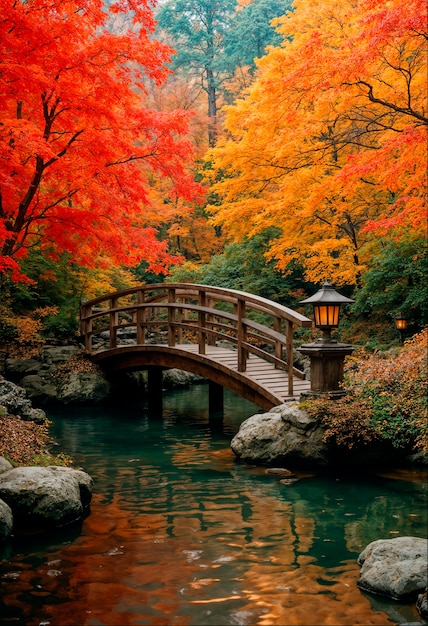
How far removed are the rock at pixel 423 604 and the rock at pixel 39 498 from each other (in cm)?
361

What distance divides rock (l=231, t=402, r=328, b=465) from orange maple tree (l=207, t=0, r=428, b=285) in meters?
Result: 4.49

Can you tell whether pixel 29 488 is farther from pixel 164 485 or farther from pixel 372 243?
pixel 372 243

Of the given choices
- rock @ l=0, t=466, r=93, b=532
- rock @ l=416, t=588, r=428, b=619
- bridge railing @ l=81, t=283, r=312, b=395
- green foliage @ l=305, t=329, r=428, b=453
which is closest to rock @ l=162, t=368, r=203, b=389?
bridge railing @ l=81, t=283, r=312, b=395

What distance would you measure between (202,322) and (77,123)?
4.31 m

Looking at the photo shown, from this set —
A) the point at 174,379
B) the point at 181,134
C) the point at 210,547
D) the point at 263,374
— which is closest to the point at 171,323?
the point at 263,374

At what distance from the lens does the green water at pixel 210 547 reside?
460 centimetres

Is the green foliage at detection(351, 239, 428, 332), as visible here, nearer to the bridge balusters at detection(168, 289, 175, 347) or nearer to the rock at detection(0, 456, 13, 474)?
the bridge balusters at detection(168, 289, 175, 347)

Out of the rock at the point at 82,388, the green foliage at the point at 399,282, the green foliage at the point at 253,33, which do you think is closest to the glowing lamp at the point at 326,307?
the green foliage at the point at 399,282

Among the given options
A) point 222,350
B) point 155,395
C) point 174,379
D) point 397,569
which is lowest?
point 397,569

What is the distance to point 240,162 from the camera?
16469mm

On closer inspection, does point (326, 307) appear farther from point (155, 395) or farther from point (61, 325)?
point (61, 325)

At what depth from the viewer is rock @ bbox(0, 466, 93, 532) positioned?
21.0ft

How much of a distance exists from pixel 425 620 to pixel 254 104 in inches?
564

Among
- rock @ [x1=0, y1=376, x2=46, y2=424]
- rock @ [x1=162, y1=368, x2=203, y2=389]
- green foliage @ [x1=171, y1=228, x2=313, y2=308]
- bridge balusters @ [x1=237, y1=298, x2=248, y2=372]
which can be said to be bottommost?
rock @ [x1=0, y1=376, x2=46, y2=424]
